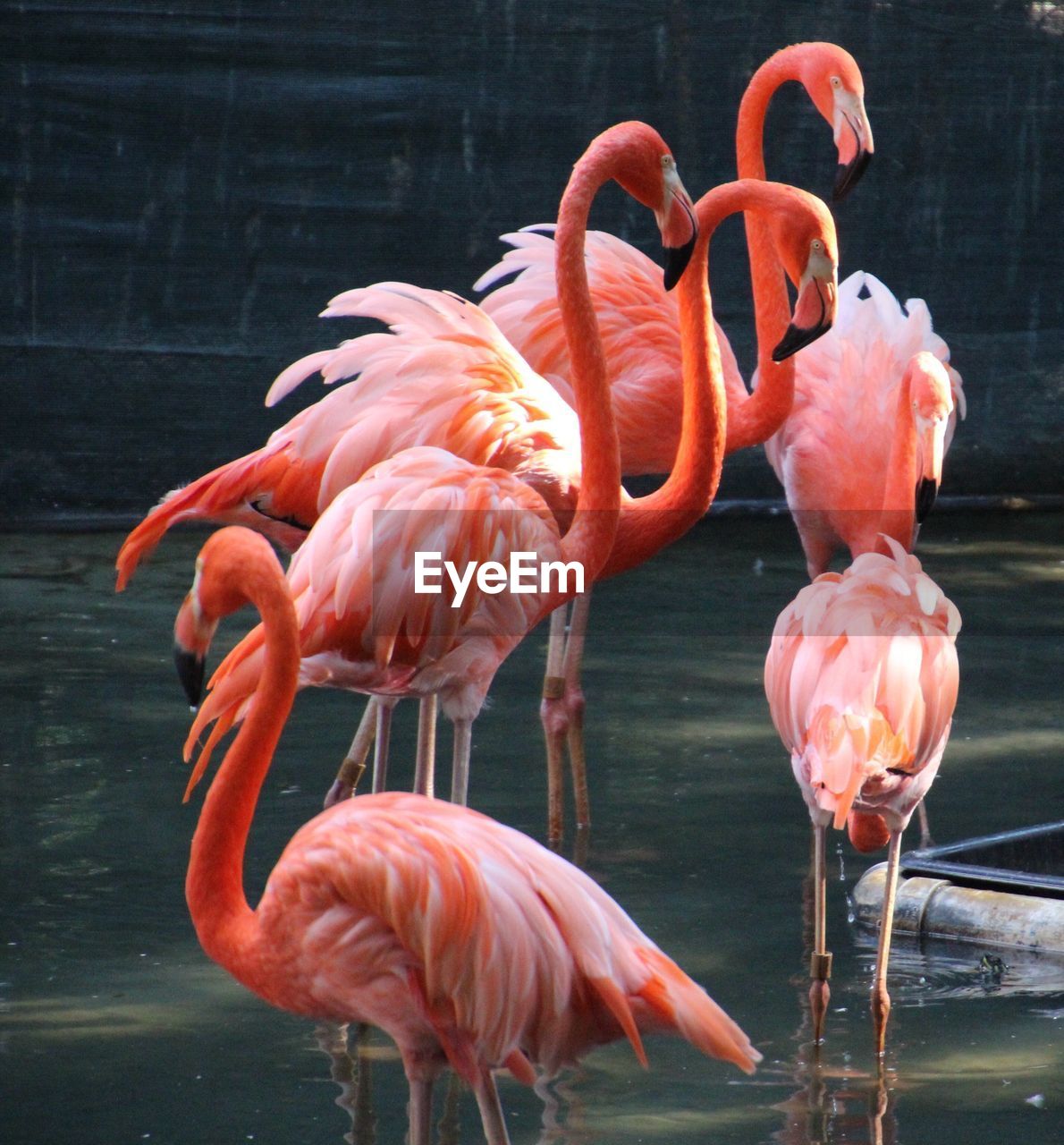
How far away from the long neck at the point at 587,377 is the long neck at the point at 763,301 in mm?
732

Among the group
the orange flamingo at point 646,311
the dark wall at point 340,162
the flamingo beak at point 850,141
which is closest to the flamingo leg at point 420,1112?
the orange flamingo at point 646,311

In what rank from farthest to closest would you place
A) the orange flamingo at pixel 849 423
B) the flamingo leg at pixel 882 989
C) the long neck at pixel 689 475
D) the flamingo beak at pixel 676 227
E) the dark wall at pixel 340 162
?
1. the dark wall at pixel 340 162
2. the orange flamingo at pixel 849 423
3. the long neck at pixel 689 475
4. the flamingo beak at pixel 676 227
5. the flamingo leg at pixel 882 989

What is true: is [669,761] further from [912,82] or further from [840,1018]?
[912,82]

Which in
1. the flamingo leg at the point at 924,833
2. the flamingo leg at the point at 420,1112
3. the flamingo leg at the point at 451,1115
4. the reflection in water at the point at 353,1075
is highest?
the flamingo leg at the point at 420,1112

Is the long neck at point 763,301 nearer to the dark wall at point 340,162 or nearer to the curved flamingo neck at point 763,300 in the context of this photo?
the curved flamingo neck at point 763,300

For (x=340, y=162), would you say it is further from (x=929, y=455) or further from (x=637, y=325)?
(x=929, y=455)

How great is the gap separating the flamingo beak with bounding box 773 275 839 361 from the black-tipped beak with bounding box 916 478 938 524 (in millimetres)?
379

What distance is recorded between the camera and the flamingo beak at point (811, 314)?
12.9ft

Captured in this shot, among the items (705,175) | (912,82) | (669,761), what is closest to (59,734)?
(669,761)

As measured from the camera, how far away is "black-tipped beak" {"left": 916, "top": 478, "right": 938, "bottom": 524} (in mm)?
3771

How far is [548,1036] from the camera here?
8.17ft

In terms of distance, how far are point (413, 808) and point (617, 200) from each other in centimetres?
539

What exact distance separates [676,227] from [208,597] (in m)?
1.55

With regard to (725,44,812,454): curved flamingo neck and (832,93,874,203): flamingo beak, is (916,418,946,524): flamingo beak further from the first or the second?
(832,93,874,203): flamingo beak
